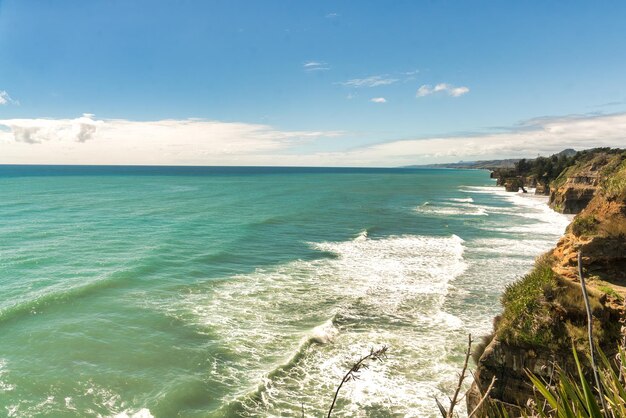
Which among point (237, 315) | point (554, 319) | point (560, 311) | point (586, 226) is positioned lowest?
point (237, 315)

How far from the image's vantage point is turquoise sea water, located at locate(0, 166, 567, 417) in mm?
11960

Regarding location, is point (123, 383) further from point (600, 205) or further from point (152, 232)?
point (152, 232)

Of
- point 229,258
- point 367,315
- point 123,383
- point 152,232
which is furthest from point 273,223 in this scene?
point 123,383

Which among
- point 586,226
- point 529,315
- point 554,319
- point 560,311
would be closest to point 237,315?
point 529,315

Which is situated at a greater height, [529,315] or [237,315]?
[529,315]

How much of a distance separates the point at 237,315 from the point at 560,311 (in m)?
12.8

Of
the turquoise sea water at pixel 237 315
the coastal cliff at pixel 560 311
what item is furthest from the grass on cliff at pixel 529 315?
the turquoise sea water at pixel 237 315

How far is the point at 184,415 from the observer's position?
11.1 metres

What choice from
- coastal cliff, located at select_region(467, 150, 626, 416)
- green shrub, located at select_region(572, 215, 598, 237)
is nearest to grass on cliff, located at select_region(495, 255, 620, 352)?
coastal cliff, located at select_region(467, 150, 626, 416)

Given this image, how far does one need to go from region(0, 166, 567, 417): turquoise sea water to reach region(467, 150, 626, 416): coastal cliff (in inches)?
123

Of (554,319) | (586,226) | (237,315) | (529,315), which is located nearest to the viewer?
(554,319)

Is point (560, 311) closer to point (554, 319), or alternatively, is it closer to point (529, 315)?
point (554, 319)

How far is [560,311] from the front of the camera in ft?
30.1

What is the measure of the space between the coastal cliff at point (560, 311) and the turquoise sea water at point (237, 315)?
10.2 ft
